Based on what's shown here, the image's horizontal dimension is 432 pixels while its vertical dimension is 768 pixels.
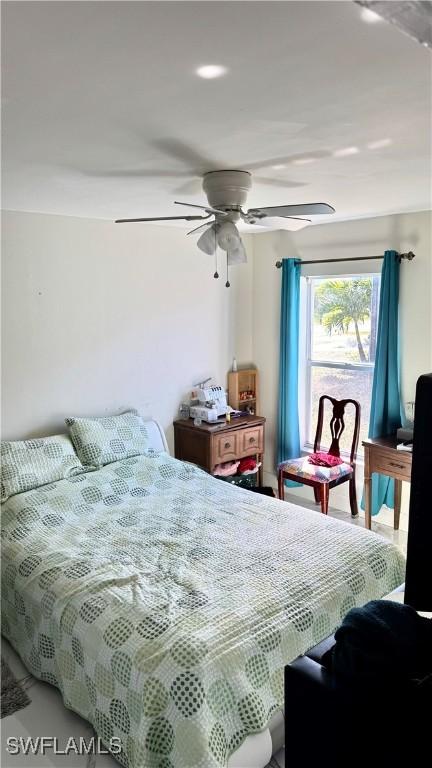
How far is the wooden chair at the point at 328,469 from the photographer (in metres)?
3.82

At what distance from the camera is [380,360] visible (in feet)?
12.6

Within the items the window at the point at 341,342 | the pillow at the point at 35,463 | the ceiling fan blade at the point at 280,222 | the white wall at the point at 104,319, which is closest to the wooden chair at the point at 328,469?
the window at the point at 341,342

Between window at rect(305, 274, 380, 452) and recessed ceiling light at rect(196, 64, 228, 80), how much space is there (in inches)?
114

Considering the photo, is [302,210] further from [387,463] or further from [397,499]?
[397,499]

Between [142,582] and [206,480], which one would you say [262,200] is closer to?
[206,480]

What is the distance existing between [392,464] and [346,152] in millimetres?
2124

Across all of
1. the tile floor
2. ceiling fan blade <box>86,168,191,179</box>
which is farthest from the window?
the tile floor

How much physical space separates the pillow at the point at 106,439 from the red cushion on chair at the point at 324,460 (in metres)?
1.32

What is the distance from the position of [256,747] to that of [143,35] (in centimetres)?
218

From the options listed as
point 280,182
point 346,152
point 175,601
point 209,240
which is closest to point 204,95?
point 346,152

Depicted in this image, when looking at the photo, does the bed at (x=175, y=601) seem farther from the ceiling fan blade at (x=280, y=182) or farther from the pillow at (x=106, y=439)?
the ceiling fan blade at (x=280, y=182)

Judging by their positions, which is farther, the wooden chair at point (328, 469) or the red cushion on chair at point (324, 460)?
the red cushion on chair at point (324, 460)

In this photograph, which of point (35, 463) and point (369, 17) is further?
point (35, 463)

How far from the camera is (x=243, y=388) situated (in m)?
4.80
